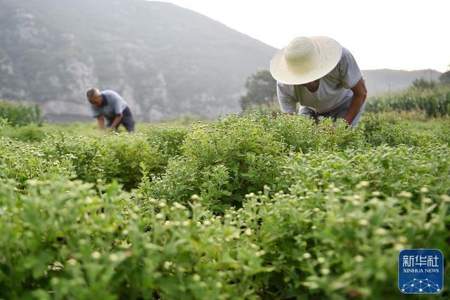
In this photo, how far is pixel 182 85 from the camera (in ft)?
197

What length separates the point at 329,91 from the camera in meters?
4.85

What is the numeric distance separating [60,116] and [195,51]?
27.1m

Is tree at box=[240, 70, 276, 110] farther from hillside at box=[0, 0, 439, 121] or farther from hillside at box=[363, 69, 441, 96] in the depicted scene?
hillside at box=[363, 69, 441, 96]

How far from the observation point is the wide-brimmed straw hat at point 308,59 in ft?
14.8

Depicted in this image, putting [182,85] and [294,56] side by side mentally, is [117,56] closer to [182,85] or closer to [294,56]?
[182,85]

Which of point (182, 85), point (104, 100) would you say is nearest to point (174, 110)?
point (182, 85)

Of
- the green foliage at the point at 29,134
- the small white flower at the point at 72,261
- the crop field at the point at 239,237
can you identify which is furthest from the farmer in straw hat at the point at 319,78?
the green foliage at the point at 29,134

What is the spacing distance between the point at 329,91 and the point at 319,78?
41cm

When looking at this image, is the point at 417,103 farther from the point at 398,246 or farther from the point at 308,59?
the point at 398,246

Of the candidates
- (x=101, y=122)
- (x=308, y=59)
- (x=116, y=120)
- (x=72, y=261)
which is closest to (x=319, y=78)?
(x=308, y=59)

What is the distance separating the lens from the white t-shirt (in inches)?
184

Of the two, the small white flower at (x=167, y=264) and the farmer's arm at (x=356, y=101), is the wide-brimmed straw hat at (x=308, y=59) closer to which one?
the farmer's arm at (x=356, y=101)

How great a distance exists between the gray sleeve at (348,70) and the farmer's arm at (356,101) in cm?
9

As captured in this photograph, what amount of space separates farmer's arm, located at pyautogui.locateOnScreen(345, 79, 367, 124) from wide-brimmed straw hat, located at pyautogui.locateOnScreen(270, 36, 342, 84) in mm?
466
